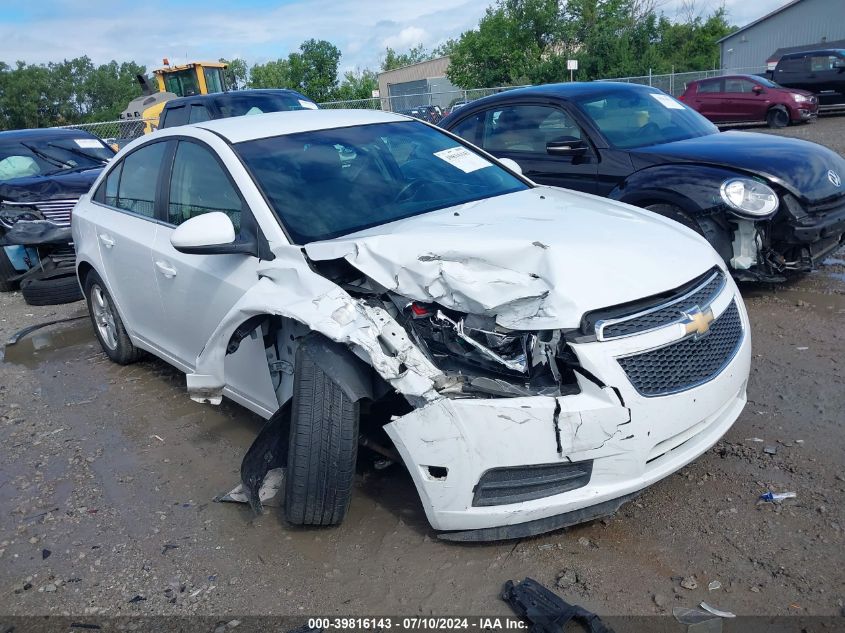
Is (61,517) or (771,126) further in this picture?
(771,126)

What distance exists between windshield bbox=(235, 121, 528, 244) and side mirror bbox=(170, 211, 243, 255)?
0.26m

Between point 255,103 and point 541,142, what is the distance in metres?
6.30

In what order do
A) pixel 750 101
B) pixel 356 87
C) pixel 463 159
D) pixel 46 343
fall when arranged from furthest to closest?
1. pixel 356 87
2. pixel 750 101
3. pixel 46 343
4. pixel 463 159

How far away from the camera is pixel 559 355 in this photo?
2.64 m

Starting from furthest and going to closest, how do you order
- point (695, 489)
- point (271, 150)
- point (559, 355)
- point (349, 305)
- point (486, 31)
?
point (486, 31) → point (271, 150) → point (695, 489) → point (349, 305) → point (559, 355)

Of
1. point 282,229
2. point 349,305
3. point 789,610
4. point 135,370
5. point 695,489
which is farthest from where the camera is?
point 135,370

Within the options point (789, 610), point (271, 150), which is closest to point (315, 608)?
point (789, 610)

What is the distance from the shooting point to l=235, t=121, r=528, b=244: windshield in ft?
11.6

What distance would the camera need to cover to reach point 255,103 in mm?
11258

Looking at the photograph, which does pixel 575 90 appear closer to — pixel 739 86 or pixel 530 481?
pixel 530 481

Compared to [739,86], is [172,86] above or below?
above

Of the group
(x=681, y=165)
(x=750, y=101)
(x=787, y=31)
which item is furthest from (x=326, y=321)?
(x=787, y=31)

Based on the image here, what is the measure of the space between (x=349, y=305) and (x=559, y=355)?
83 centimetres

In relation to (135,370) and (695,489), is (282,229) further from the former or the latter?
(135,370)
